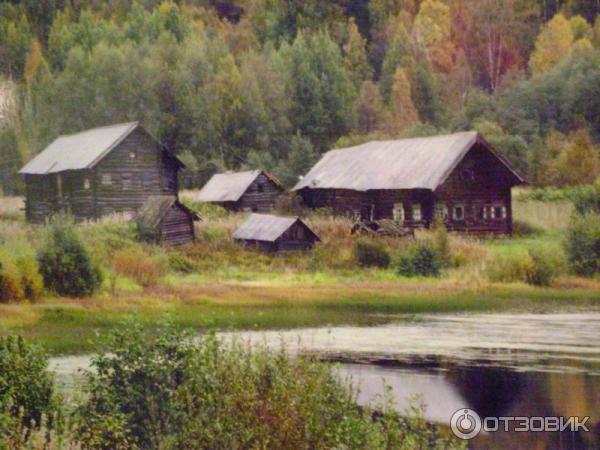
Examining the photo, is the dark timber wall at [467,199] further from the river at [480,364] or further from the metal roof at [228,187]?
the river at [480,364]

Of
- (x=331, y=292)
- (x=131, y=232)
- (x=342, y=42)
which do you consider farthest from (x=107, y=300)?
(x=342, y=42)

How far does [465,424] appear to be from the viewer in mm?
16422

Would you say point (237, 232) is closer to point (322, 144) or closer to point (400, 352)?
point (400, 352)

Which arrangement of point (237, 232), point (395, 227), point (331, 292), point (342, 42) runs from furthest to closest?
1. point (342, 42)
2. point (395, 227)
3. point (237, 232)
4. point (331, 292)

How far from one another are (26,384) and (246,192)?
135ft

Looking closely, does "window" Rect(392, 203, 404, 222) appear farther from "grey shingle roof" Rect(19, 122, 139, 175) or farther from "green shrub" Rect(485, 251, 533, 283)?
"green shrub" Rect(485, 251, 533, 283)

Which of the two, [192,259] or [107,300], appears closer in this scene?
[107,300]

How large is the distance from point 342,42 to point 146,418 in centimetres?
9494

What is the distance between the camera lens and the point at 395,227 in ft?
153

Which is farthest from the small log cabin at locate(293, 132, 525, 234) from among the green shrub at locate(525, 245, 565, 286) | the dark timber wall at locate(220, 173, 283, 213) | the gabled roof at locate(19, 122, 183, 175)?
the green shrub at locate(525, 245, 565, 286)

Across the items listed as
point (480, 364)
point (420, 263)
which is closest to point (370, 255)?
point (420, 263)

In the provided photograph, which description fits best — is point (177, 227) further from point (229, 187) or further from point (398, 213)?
point (229, 187)

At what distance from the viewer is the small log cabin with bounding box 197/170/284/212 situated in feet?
182

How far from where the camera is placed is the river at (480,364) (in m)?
17.2
